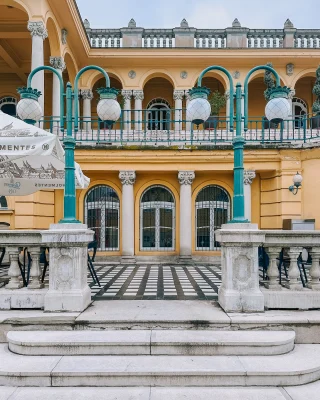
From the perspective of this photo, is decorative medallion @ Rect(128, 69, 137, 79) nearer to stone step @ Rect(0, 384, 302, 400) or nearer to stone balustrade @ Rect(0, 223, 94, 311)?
stone balustrade @ Rect(0, 223, 94, 311)

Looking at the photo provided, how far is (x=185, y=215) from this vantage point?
13.2 m

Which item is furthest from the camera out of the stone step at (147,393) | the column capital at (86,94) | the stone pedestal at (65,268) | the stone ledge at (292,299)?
the column capital at (86,94)

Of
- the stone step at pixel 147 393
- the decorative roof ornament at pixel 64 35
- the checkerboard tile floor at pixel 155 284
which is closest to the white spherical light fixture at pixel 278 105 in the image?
the checkerboard tile floor at pixel 155 284

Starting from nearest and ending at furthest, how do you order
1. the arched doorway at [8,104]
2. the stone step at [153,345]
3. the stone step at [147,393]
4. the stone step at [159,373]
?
the stone step at [147,393] → the stone step at [159,373] → the stone step at [153,345] → the arched doorway at [8,104]

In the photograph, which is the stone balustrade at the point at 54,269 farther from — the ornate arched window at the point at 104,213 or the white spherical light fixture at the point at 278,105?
the ornate arched window at the point at 104,213

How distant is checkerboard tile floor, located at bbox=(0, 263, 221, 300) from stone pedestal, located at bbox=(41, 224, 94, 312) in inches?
31.9

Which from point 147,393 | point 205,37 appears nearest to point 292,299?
point 147,393

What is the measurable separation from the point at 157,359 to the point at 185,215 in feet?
29.4

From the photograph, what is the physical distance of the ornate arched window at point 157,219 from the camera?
13.9 meters

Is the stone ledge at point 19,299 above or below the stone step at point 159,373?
above

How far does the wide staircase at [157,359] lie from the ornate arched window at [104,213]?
8.95 meters

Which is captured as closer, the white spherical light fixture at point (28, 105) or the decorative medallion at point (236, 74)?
the white spherical light fixture at point (28, 105)

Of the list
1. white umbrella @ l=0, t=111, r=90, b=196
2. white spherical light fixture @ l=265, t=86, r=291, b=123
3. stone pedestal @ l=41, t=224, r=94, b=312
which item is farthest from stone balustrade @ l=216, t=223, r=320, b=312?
white umbrella @ l=0, t=111, r=90, b=196

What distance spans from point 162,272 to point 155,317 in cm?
570
